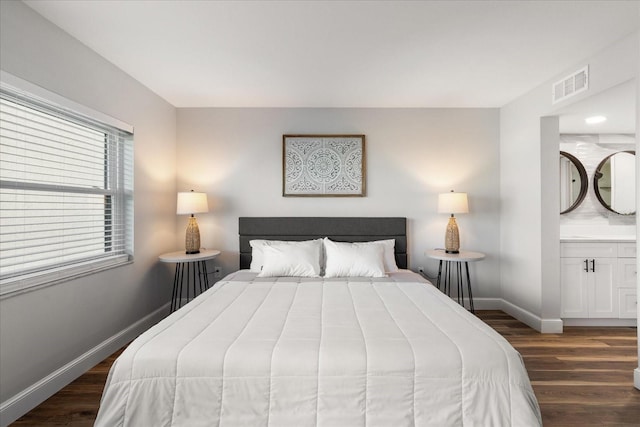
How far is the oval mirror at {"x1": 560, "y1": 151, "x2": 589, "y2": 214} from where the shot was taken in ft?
13.3

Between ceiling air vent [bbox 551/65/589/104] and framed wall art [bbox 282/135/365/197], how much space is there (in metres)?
1.96

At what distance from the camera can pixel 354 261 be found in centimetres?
324

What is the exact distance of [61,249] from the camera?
2453 mm

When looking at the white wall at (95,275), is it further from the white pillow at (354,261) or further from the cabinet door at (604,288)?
the cabinet door at (604,288)

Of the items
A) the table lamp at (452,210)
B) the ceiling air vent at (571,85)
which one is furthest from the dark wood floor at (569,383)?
the ceiling air vent at (571,85)

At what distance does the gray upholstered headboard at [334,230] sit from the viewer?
3930 millimetres

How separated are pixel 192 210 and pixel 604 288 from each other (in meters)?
4.43

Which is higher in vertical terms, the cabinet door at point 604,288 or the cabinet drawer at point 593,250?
the cabinet drawer at point 593,250

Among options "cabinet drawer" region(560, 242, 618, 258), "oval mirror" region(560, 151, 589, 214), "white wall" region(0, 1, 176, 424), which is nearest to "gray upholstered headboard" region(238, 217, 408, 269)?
"white wall" region(0, 1, 176, 424)

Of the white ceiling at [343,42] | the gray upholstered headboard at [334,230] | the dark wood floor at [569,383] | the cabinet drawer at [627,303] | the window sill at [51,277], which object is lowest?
the dark wood floor at [569,383]

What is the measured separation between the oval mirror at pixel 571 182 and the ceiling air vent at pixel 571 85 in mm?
1286

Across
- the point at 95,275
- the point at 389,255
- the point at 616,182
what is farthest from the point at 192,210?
the point at 616,182

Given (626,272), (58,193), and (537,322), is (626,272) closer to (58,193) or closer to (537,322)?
(537,322)

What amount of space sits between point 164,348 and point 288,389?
0.62 meters
